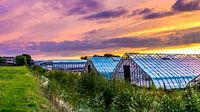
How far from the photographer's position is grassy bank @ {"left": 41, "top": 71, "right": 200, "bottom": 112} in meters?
12.5

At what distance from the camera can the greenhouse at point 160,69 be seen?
1425 inches

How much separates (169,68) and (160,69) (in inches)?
59.2

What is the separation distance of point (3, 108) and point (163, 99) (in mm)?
10925

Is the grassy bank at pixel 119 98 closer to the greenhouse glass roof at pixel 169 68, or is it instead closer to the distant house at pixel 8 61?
the greenhouse glass roof at pixel 169 68

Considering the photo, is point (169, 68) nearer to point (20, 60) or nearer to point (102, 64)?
point (102, 64)

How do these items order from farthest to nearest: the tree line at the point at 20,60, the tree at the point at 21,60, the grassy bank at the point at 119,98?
1. the tree line at the point at 20,60
2. the tree at the point at 21,60
3. the grassy bank at the point at 119,98

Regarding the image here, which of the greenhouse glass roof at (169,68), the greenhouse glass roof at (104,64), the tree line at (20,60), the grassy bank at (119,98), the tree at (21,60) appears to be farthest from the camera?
the tree line at (20,60)

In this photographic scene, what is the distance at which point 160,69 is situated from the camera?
38.7 meters

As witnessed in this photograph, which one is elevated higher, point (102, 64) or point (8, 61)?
point (8, 61)

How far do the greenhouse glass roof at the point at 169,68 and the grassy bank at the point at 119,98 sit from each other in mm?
9638

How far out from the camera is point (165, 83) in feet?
117

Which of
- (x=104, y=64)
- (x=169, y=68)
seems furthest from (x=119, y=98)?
(x=104, y=64)

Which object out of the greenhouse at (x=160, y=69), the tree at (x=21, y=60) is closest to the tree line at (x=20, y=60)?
the tree at (x=21, y=60)

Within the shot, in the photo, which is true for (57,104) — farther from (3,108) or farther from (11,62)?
(11,62)
